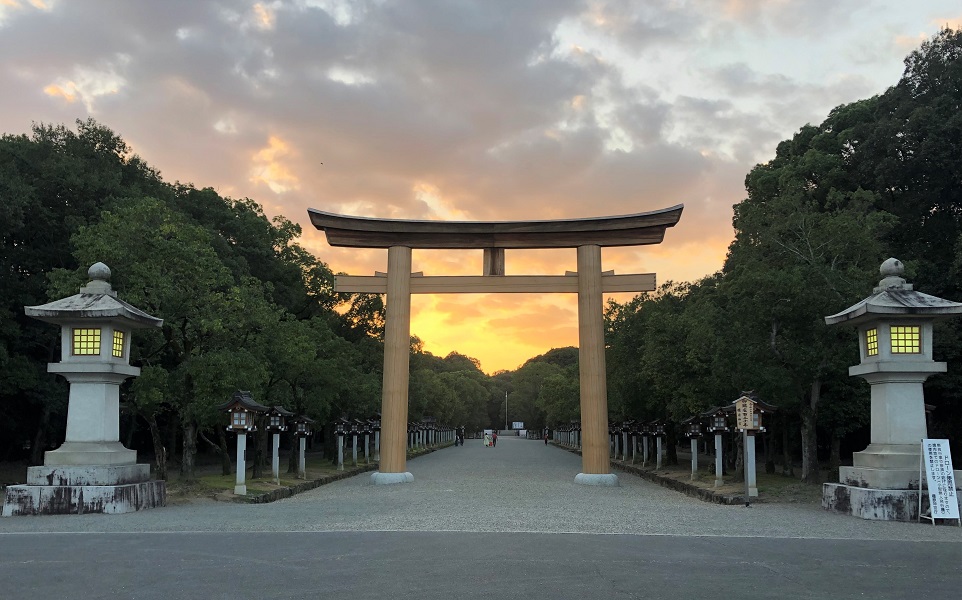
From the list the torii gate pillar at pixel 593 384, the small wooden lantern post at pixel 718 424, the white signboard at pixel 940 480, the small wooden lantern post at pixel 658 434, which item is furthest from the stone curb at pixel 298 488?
the white signboard at pixel 940 480

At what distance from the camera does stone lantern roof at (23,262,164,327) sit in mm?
14859

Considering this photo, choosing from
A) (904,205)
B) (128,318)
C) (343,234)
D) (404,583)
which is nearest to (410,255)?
(343,234)

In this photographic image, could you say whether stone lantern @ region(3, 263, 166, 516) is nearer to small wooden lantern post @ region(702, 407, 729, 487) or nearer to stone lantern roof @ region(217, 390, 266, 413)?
stone lantern roof @ region(217, 390, 266, 413)

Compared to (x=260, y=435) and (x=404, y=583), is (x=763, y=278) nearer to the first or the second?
(x=404, y=583)

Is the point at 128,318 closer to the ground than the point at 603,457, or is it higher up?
higher up

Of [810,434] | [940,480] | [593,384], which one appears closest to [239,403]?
[593,384]

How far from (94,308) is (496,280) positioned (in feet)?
37.6

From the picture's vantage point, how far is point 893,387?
573 inches

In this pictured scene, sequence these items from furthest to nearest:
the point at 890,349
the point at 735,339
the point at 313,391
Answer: the point at 313,391 → the point at 735,339 → the point at 890,349

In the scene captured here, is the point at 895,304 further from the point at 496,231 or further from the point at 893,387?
the point at 496,231

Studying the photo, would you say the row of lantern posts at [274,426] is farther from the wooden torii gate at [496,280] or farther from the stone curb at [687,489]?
the stone curb at [687,489]

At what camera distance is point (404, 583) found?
7.52m

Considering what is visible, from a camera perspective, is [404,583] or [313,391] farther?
[313,391]

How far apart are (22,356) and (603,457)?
19228 millimetres
